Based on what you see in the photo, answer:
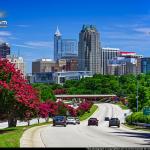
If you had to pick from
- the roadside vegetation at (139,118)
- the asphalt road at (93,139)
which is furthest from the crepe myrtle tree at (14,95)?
the roadside vegetation at (139,118)

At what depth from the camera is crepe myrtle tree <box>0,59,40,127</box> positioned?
1588 inches

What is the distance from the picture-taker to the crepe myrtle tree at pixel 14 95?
40344mm

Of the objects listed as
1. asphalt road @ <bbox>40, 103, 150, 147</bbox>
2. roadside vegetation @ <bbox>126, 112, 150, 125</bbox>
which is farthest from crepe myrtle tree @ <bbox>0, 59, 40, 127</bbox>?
roadside vegetation @ <bbox>126, 112, 150, 125</bbox>

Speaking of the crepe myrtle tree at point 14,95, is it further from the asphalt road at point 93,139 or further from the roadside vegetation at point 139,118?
the roadside vegetation at point 139,118

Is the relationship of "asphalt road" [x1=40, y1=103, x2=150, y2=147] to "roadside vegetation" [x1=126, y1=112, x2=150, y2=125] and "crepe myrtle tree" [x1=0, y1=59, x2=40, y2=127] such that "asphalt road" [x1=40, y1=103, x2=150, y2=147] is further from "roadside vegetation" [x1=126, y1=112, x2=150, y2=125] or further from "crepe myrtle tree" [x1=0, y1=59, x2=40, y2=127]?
"roadside vegetation" [x1=126, y1=112, x2=150, y2=125]

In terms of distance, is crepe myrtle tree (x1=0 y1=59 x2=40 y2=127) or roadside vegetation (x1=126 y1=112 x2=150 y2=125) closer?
crepe myrtle tree (x1=0 y1=59 x2=40 y2=127)

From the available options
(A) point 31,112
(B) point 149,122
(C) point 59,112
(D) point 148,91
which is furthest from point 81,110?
(A) point 31,112

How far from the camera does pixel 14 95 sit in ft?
133

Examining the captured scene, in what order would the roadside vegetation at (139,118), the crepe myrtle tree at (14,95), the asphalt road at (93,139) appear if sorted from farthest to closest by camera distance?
1. the roadside vegetation at (139,118)
2. the crepe myrtle tree at (14,95)
3. the asphalt road at (93,139)

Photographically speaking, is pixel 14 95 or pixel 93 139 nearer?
pixel 93 139

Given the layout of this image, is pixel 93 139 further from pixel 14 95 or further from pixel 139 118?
pixel 139 118

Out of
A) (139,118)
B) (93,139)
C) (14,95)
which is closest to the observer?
(93,139)

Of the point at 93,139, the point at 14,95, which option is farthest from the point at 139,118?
the point at 93,139

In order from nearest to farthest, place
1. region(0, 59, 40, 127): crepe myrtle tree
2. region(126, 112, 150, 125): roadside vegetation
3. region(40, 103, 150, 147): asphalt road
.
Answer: region(40, 103, 150, 147): asphalt road < region(0, 59, 40, 127): crepe myrtle tree < region(126, 112, 150, 125): roadside vegetation
